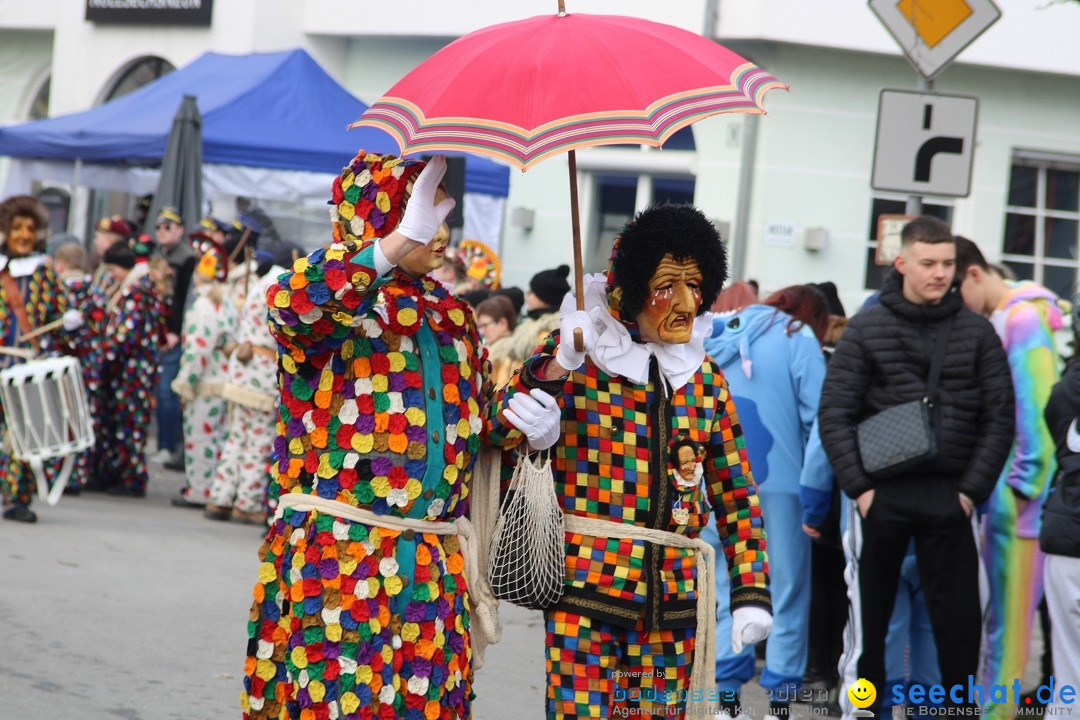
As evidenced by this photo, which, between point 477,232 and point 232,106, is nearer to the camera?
point 232,106

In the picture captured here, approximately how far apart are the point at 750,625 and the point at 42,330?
22.1 feet

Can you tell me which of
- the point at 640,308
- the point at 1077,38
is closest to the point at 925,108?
the point at 640,308

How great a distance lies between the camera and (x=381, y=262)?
334 cm

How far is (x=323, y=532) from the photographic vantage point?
350cm

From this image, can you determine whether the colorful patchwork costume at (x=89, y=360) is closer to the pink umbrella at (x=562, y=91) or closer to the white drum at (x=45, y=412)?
the white drum at (x=45, y=412)

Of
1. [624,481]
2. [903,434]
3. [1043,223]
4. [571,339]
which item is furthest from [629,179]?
[571,339]

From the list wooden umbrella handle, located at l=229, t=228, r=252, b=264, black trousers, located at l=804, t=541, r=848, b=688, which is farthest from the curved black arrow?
wooden umbrella handle, located at l=229, t=228, r=252, b=264

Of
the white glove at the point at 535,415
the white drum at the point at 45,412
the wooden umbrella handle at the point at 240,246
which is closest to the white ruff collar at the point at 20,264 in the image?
the white drum at the point at 45,412

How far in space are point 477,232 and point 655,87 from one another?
12.1 m

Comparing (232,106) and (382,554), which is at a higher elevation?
(232,106)

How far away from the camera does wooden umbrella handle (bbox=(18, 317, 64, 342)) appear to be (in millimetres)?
9375

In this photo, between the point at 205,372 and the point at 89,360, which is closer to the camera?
the point at 205,372

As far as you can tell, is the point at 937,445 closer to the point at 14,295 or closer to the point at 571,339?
the point at 571,339

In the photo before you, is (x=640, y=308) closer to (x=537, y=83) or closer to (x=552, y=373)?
(x=552, y=373)
